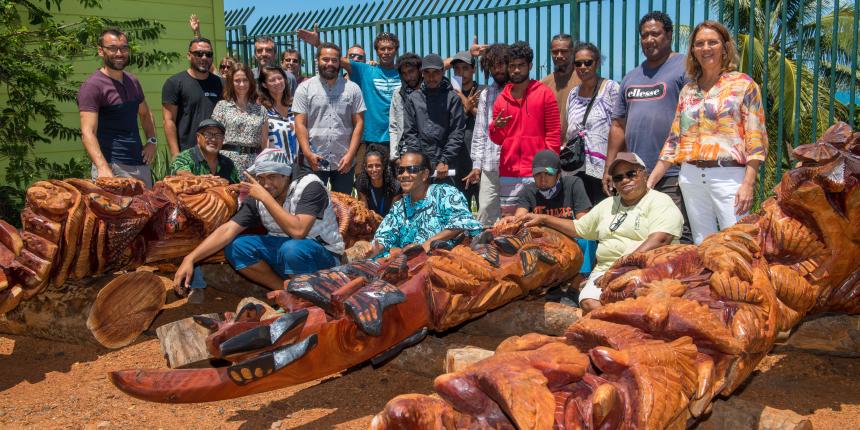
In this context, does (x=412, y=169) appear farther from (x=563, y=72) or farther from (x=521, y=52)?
(x=563, y=72)

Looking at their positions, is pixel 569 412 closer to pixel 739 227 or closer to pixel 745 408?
pixel 745 408

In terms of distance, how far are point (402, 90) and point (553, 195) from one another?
1834mm

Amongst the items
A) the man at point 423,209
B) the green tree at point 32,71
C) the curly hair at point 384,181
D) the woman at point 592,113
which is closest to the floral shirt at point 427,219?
the man at point 423,209

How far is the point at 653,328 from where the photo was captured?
2332 millimetres

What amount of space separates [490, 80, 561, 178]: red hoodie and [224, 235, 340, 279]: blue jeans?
1.45m

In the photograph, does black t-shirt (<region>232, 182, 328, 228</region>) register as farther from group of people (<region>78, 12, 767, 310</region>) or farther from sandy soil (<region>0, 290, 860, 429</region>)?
sandy soil (<region>0, 290, 860, 429</region>)

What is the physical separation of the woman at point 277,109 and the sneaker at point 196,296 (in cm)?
144

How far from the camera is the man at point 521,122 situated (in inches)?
Result: 195

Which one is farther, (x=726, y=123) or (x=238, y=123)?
(x=238, y=123)

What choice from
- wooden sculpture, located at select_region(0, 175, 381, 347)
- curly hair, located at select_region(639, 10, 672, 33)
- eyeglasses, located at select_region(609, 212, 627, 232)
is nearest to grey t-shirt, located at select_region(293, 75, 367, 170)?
wooden sculpture, located at select_region(0, 175, 381, 347)

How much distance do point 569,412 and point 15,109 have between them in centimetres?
785

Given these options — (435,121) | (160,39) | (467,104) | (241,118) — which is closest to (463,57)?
(467,104)

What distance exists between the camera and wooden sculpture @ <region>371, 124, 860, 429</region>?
6.43 feet

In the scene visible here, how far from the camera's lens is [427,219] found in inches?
168
